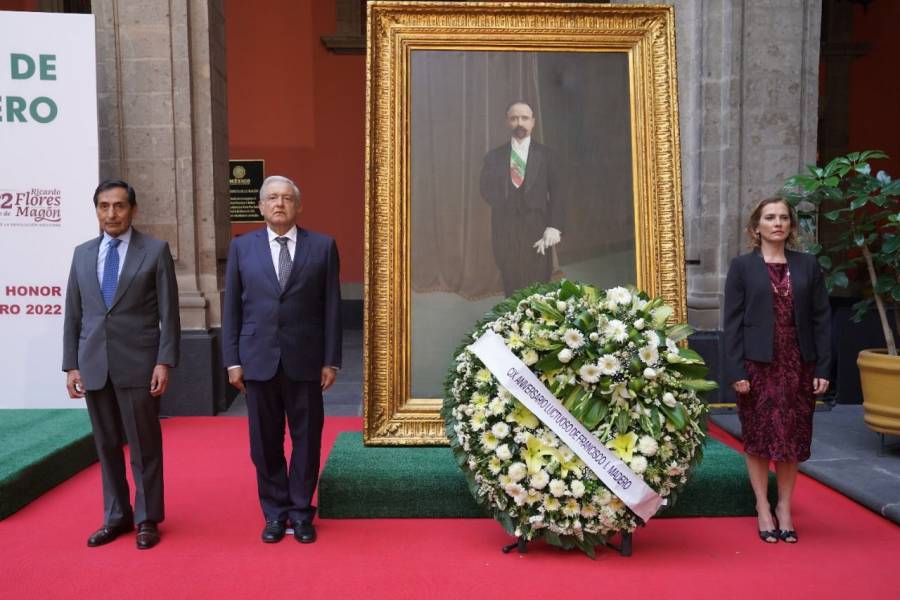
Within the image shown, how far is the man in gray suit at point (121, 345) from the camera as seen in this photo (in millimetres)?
3525

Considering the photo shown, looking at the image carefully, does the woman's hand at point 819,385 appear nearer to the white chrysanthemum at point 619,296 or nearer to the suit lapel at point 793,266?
the suit lapel at point 793,266

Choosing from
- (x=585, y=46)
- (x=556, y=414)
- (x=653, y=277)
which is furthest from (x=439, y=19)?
(x=556, y=414)

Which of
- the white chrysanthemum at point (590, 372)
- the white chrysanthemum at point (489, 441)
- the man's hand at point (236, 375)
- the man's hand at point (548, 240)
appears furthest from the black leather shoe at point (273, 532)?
the man's hand at point (548, 240)

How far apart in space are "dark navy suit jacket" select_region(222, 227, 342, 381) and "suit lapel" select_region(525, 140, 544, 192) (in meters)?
1.42

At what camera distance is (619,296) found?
3359 mm

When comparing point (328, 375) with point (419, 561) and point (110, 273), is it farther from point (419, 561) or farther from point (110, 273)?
point (110, 273)

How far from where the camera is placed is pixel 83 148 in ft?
18.4

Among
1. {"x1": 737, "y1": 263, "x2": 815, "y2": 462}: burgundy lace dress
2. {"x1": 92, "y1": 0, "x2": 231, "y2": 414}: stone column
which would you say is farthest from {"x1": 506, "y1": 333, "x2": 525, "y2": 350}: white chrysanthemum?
{"x1": 92, "y1": 0, "x2": 231, "y2": 414}: stone column

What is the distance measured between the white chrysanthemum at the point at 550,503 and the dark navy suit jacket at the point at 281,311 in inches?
44.2

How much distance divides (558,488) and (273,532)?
1.33 metres

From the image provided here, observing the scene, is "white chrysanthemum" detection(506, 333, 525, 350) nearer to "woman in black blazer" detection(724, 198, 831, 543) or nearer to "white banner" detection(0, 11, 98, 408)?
"woman in black blazer" detection(724, 198, 831, 543)

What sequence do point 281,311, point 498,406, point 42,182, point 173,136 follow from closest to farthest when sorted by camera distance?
point 498,406, point 281,311, point 42,182, point 173,136

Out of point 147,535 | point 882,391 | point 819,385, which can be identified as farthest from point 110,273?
point 882,391

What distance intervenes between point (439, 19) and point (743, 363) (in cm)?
254
